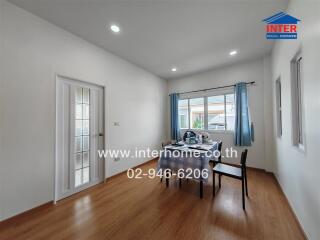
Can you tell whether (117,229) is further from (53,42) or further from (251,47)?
(251,47)

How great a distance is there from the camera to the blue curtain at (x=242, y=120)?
3.56 meters

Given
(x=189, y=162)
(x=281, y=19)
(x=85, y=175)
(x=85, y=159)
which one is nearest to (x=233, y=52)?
(x=281, y=19)

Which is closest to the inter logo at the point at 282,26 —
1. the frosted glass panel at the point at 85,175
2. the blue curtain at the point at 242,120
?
the blue curtain at the point at 242,120

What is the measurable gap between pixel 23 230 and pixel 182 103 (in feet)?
15.1

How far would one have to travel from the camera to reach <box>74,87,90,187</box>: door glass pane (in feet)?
8.40

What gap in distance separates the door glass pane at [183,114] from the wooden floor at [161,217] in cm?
258

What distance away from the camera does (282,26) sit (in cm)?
193

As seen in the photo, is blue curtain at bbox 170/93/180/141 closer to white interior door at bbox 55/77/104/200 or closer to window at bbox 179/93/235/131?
window at bbox 179/93/235/131

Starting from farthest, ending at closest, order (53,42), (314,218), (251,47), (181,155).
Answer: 1. (251,47)
2. (181,155)
3. (53,42)
4. (314,218)

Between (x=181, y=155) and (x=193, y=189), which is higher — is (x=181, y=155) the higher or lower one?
the higher one

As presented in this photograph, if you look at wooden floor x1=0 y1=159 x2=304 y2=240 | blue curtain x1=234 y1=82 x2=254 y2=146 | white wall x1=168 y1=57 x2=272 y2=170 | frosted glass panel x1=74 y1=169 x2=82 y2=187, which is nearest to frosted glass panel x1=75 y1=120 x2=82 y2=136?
frosted glass panel x1=74 y1=169 x2=82 y2=187

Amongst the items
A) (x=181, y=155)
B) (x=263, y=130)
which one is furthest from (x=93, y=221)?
(x=263, y=130)

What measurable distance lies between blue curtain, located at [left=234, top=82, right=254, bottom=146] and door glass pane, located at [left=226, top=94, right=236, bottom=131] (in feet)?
0.70

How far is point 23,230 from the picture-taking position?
1642mm
